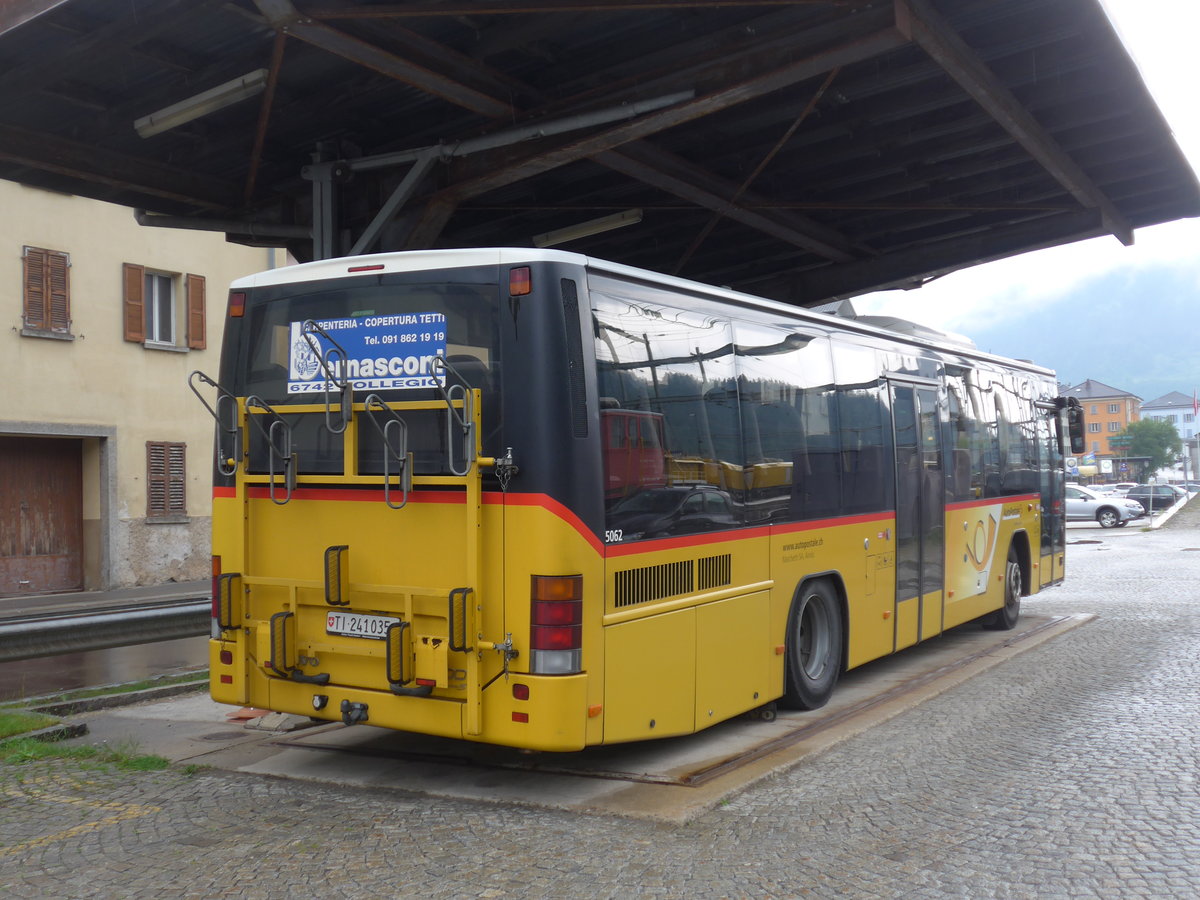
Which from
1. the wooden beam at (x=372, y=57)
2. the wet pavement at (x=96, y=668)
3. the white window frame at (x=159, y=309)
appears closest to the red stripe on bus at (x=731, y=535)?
the wooden beam at (x=372, y=57)

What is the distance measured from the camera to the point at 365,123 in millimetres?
10453

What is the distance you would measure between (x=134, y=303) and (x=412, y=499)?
57.2 feet

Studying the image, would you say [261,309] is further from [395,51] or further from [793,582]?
[793,582]

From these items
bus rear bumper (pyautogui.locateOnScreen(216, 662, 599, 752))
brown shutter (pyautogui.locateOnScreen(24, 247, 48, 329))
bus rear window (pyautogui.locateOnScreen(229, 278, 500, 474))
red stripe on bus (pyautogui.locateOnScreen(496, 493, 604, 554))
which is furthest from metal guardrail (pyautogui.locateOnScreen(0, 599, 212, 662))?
brown shutter (pyautogui.locateOnScreen(24, 247, 48, 329))

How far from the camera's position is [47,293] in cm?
2019

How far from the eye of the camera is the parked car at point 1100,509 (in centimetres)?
4019

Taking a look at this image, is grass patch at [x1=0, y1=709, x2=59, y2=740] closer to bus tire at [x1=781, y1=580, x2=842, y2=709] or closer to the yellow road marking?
the yellow road marking

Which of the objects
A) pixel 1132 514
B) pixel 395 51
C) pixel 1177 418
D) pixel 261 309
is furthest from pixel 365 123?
pixel 1177 418

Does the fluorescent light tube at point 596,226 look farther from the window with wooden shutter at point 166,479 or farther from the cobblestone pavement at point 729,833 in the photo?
the window with wooden shutter at point 166,479

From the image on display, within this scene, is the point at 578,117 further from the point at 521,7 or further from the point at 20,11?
the point at 20,11

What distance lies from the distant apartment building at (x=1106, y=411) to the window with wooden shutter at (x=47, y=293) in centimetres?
16164

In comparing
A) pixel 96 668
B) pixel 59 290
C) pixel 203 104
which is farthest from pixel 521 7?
pixel 59 290

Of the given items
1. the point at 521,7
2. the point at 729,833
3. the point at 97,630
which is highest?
the point at 521,7

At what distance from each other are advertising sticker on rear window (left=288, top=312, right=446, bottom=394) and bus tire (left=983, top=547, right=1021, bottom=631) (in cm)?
885
